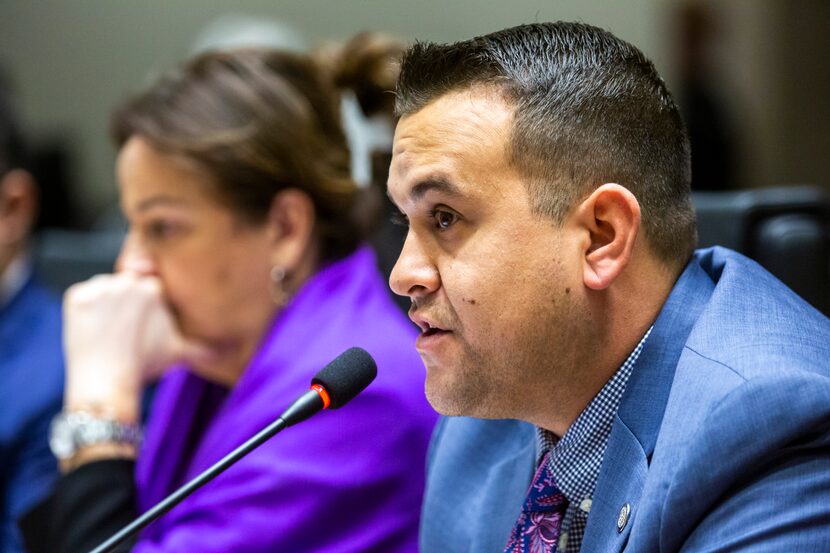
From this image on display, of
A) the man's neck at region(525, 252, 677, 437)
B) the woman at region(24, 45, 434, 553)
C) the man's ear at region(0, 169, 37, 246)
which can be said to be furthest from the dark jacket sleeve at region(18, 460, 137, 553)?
the man's ear at region(0, 169, 37, 246)

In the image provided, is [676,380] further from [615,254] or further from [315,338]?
[315,338]

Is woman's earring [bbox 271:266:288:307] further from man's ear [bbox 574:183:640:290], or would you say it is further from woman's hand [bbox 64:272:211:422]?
man's ear [bbox 574:183:640:290]

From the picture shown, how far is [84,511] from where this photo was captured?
152 centimetres

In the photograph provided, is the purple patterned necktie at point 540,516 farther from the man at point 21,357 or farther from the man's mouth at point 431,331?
the man at point 21,357

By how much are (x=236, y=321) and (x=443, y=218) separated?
741 mm

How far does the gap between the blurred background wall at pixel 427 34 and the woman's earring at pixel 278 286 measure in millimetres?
2213

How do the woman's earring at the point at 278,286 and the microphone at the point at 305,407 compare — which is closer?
the microphone at the point at 305,407

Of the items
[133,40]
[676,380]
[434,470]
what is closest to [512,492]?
[434,470]

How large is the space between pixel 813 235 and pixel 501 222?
811 mm

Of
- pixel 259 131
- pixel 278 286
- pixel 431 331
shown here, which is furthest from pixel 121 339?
pixel 431 331

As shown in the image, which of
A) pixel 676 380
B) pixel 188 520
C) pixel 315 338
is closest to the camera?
pixel 676 380

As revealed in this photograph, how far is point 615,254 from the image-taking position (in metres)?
1.03

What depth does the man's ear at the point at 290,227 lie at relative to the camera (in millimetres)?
1759

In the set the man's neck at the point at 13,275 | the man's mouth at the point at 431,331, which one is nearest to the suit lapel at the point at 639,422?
the man's mouth at the point at 431,331
